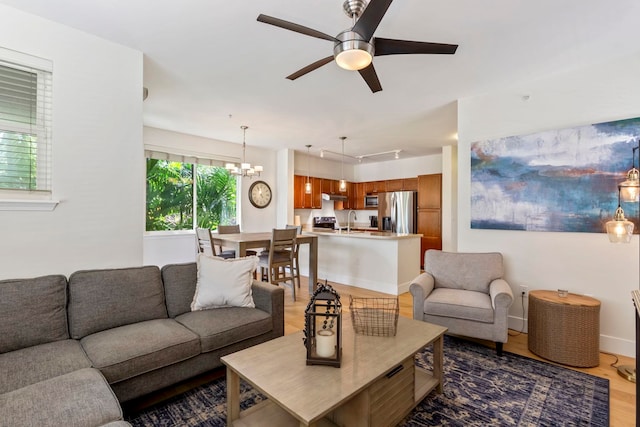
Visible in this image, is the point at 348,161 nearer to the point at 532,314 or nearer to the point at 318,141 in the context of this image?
the point at 318,141

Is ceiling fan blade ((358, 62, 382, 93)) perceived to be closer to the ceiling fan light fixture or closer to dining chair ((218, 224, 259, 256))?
the ceiling fan light fixture

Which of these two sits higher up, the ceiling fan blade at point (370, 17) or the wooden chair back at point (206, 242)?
the ceiling fan blade at point (370, 17)

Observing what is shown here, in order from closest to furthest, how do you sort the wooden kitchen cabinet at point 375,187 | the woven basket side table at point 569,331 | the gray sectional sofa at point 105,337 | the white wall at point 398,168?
the gray sectional sofa at point 105,337, the woven basket side table at point 569,331, the white wall at point 398,168, the wooden kitchen cabinet at point 375,187

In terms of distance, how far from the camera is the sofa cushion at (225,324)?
203 cm

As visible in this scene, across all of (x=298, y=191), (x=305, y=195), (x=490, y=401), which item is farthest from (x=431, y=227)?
(x=490, y=401)

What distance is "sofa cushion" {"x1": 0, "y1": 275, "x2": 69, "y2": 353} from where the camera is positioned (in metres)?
1.73

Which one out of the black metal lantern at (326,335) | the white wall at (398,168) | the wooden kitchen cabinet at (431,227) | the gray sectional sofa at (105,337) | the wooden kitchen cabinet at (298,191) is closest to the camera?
the gray sectional sofa at (105,337)

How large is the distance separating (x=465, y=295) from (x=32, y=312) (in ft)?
10.8

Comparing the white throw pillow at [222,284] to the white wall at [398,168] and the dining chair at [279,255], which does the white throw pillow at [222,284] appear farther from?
the white wall at [398,168]

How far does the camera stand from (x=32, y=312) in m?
1.81

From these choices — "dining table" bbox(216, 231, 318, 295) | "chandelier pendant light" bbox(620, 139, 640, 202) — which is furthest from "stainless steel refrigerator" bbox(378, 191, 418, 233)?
Answer: "chandelier pendant light" bbox(620, 139, 640, 202)

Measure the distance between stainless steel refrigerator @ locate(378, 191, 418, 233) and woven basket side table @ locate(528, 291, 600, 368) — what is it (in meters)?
4.27

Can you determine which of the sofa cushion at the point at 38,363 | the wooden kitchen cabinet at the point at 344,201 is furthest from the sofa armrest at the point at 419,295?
the wooden kitchen cabinet at the point at 344,201

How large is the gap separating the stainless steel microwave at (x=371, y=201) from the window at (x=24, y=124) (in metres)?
6.53
